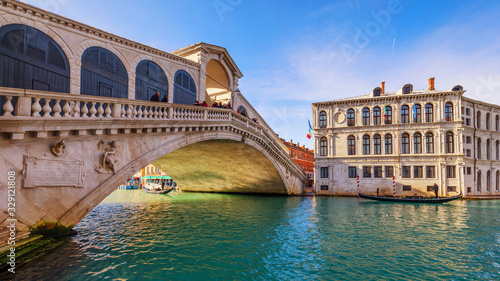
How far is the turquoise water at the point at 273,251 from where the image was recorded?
595 cm

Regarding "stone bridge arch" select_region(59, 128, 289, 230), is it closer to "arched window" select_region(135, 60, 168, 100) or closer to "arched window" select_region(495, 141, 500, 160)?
"arched window" select_region(135, 60, 168, 100)

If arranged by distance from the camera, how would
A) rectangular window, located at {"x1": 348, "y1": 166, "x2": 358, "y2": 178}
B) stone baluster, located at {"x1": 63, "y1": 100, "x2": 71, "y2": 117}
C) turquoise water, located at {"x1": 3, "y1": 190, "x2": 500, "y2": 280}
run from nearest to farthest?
turquoise water, located at {"x1": 3, "y1": 190, "x2": 500, "y2": 280}
stone baluster, located at {"x1": 63, "y1": 100, "x2": 71, "y2": 117}
rectangular window, located at {"x1": 348, "y1": 166, "x2": 358, "y2": 178}

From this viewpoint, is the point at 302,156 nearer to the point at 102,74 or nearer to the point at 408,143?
the point at 408,143

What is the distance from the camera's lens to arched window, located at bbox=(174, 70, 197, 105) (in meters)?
13.5

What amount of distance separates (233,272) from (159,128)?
6072 mm

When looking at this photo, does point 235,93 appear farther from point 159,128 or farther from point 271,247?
point 271,247

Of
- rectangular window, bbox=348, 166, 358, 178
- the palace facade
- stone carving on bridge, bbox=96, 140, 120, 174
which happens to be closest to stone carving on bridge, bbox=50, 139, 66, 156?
Result: stone carving on bridge, bbox=96, 140, 120, 174

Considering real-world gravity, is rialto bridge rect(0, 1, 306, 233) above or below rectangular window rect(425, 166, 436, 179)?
above

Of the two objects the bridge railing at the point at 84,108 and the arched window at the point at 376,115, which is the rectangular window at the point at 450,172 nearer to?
the arched window at the point at 376,115

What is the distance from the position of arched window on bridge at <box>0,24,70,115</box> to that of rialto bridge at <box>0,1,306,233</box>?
0.08ft

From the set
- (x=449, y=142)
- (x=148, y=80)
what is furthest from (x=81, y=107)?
(x=449, y=142)

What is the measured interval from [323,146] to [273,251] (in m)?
20.6

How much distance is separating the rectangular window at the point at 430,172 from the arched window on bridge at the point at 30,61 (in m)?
27.2

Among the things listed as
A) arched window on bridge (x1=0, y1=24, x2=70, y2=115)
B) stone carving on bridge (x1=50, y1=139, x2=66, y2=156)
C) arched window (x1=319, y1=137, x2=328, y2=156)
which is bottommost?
stone carving on bridge (x1=50, y1=139, x2=66, y2=156)
